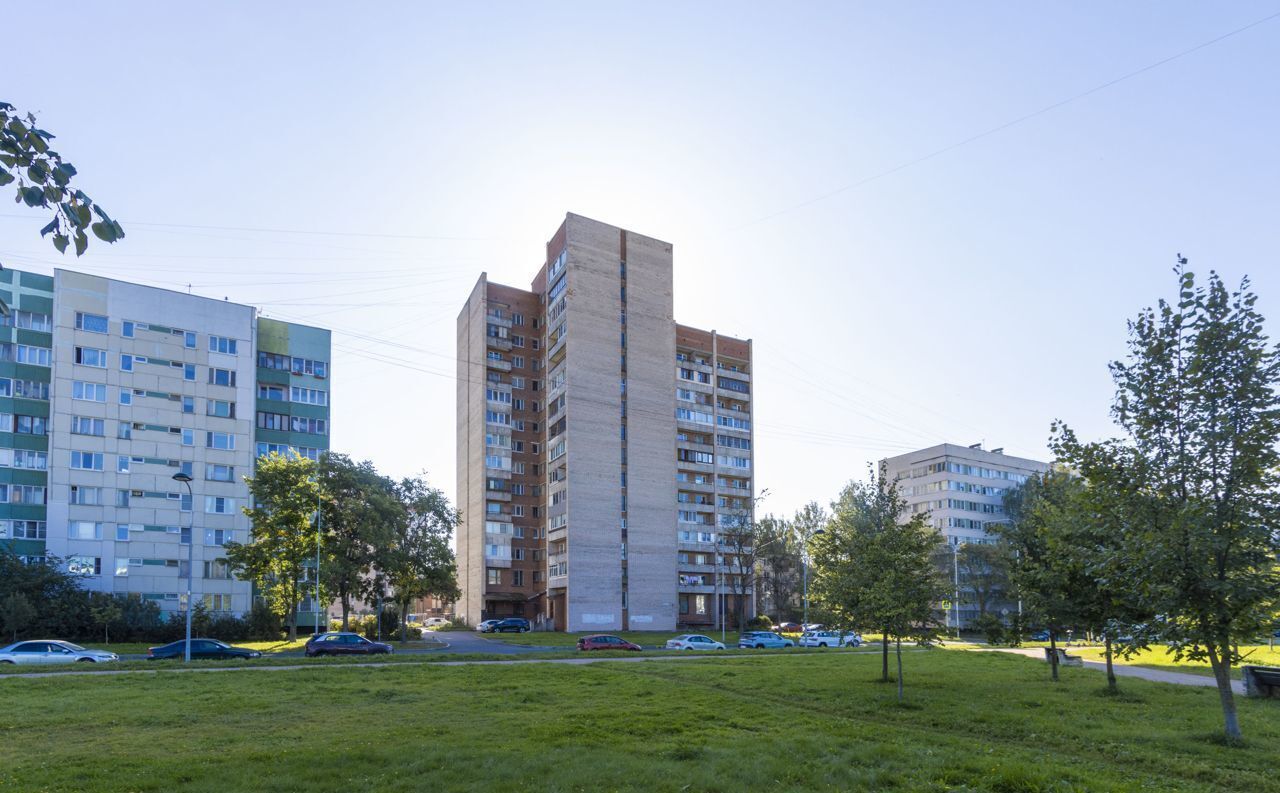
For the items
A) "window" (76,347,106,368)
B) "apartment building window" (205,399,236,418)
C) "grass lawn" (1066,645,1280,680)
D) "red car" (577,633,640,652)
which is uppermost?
"window" (76,347,106,368)

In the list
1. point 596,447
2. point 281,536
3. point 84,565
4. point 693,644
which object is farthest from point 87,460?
point 693,644

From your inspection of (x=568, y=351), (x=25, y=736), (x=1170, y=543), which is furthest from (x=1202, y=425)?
(x=568, y=351)

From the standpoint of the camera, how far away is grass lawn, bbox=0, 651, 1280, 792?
13.0 meters

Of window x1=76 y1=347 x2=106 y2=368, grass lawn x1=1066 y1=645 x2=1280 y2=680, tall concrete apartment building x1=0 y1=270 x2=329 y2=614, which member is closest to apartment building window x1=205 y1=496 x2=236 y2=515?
tall concrete apartment building x1=0 y1=270 x2=329 y2=614

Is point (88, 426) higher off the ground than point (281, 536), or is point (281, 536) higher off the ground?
point (88, 426)

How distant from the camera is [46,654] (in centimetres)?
3812

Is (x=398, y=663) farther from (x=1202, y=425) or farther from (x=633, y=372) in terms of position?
(x=633, y=372)

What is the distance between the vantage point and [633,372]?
311 ft

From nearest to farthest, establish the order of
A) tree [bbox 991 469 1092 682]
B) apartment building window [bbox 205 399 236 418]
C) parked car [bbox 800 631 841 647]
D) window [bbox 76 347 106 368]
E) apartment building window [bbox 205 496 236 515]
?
1. tree [bbox 991 469 1092 682]
2. parked car [bbox 800 631 841 647]
3. window [bbox 76 347 106 368]
4. apartment building window [bbox 205 496 236 515]
5. apartment building window [bbox 205 399 236 418]

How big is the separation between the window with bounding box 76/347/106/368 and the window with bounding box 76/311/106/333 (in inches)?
68.2

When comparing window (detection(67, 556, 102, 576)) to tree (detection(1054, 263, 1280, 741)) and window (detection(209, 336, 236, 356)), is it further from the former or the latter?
tree (detection(1054, 263, 1280, 741))

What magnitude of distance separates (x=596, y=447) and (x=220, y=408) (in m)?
36.5

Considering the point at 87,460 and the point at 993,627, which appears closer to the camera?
the point at 993,627

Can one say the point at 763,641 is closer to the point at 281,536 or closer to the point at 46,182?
the point at 281,536
